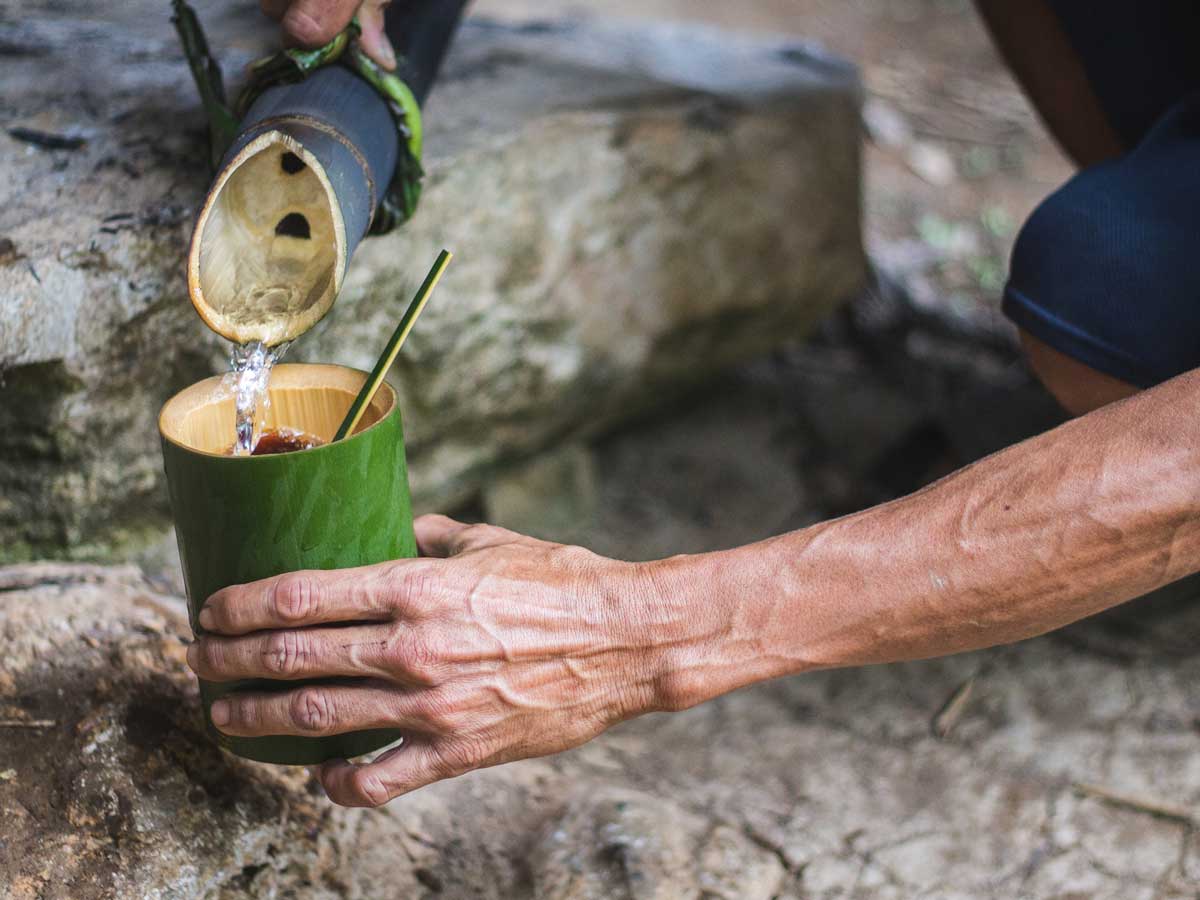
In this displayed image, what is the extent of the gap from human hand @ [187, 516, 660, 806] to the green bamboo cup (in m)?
0.03

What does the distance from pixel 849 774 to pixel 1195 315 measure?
0.77 metres

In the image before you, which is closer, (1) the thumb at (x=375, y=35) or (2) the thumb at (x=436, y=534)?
(2) the thumb at (x=436, y=534)

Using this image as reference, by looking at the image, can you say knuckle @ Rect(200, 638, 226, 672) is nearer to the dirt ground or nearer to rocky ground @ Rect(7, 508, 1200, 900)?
rocky ground @ Rect(7, 508, 1200, 900)

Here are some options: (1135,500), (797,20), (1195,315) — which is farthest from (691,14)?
(1135,500)

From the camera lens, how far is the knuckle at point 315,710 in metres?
1.09

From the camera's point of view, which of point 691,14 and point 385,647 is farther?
point 691,14

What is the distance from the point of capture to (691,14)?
4.90 m

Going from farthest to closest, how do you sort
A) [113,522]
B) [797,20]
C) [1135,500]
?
1. [797,20]
2. [113,522]
3. [1135,500]

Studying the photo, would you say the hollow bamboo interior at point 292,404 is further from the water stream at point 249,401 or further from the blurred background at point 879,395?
the blurred background at point 879,395

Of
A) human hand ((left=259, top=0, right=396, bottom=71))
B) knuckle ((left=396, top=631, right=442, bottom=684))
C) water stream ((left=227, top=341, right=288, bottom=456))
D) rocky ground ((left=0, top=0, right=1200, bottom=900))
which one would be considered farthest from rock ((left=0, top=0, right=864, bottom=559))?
knuckle ((left=396, top=631, right=442, bottom=684))

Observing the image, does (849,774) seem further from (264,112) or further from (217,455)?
(264,112)

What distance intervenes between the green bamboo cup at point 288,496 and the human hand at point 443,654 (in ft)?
0.11

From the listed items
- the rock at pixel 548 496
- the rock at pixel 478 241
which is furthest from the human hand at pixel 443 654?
the rock at pixel 548 496

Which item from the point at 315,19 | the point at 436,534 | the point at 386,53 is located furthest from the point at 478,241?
the point at 436,534
